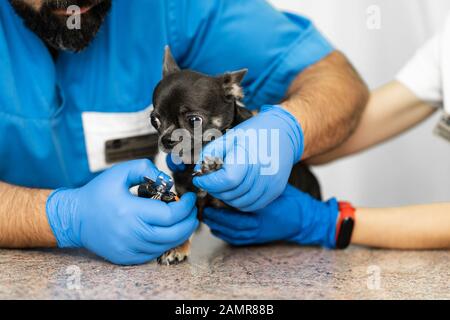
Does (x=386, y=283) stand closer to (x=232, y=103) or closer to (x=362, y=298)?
(x=362, y=298)

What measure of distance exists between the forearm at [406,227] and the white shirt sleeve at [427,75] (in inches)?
15.4

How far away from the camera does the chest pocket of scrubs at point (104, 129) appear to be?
4.63 ft

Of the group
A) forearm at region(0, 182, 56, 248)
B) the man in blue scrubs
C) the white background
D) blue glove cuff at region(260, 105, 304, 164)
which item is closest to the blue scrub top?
the man in blue scrubs

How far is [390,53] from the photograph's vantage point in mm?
2102

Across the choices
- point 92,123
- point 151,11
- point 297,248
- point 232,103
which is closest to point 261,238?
point 297,248

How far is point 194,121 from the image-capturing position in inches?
42.4

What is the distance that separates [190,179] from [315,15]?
3.76 feet

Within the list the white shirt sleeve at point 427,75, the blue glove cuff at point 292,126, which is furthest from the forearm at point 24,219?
the white shirt sleeve at point 427,75

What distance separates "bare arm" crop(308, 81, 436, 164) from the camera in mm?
Result: 1598

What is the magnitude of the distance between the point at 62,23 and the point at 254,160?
542 millimetres

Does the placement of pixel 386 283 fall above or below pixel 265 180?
below

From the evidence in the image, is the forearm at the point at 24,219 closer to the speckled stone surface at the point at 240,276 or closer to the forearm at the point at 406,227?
the speckled stone surface at the point at 240,276

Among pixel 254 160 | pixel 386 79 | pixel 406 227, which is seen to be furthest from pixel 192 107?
pixel 386 79

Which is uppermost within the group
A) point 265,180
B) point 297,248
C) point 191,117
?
point 191,117
